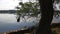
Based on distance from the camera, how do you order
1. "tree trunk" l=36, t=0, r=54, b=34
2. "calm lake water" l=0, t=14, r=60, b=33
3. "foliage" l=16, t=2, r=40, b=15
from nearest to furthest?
1. "tree trunk" l=36, t=0, r=54, b=34
2. "foliage" l=16, t=2, r=40, b=15
3. "calm lake water" l=0, t=14, r=60, b=33

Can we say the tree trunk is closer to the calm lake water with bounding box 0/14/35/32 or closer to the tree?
the tree

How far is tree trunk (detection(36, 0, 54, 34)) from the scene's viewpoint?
10.8 ft

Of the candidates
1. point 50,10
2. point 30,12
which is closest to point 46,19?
point 50,10

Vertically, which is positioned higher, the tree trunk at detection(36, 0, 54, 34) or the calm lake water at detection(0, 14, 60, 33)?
the tree trunk at detection(36, 0, 54, 34)

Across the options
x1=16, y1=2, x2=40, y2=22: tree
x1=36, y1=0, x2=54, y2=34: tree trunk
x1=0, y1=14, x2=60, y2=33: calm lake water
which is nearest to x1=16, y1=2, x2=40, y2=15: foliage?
x1=16, y1=2, x2=40, y2=22: tree

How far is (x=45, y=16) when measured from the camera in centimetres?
331

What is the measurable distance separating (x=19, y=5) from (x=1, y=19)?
1545 mm

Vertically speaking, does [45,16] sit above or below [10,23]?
above

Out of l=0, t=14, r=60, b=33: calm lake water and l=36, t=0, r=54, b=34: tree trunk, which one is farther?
l=0, t=14, r=60, b=33: calm lake water

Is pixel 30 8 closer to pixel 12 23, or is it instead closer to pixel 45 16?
pixel 45 16

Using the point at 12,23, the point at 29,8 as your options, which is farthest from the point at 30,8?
the point at 12,23

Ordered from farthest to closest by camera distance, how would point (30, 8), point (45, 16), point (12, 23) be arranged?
point (12, 23), point (30, 8), point (45, 16)

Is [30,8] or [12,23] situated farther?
[12,23]

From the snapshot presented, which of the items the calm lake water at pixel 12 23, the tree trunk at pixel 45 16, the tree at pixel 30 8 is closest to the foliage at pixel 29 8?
the tree at pixel 30 8
